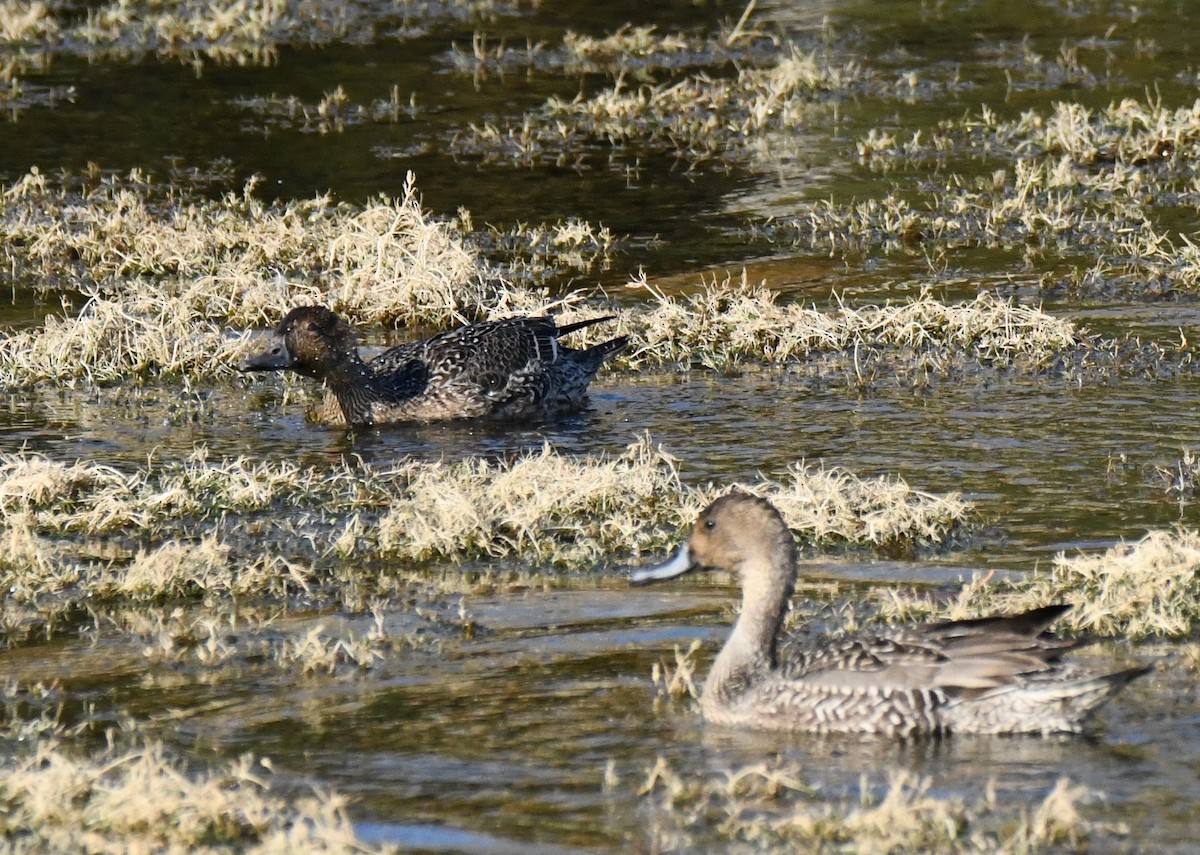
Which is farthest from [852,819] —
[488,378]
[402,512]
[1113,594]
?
[488,378]

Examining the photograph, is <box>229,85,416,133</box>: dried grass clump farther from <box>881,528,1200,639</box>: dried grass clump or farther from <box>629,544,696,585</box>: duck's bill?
<box>629,544,696,585</box>: duck's bill

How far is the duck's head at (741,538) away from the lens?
24.2 feet

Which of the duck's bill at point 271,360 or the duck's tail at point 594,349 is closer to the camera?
the duck's bill at point 271,360

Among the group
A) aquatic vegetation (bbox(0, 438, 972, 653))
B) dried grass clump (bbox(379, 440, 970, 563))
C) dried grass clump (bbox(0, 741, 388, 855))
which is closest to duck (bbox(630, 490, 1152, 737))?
aquatic vegetation (bbox(0, 438, 972, 653))

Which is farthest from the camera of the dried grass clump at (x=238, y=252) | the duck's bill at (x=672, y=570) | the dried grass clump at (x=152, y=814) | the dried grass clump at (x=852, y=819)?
the dried grass clump at (x=238, y=252)

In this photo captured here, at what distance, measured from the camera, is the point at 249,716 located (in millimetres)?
7203

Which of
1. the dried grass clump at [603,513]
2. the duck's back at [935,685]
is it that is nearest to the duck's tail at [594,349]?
the dried grass clump at [603,513]

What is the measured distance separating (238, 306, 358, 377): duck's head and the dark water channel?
0.34m

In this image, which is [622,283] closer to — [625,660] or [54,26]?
[625,660]

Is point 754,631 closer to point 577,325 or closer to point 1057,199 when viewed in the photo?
point 577,325

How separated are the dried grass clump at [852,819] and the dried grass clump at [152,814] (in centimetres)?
93

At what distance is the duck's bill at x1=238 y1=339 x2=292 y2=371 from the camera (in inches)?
487

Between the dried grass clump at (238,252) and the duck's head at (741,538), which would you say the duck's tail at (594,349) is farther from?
the duck's head at (741,538)

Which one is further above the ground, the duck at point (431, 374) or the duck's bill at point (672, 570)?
the duck at point (431, 374)
